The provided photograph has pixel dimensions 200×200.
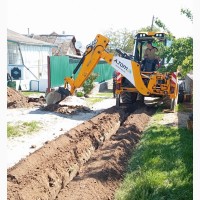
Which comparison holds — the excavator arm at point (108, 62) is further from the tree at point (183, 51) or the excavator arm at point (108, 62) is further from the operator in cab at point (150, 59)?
the tree at point (183, 51)

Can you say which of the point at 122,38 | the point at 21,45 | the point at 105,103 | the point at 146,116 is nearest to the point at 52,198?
the point at 146,116

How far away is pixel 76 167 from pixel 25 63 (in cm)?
1801

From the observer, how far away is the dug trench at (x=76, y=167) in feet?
18.0

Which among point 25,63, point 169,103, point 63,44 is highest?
point 63,44

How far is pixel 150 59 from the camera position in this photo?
13.6 meters

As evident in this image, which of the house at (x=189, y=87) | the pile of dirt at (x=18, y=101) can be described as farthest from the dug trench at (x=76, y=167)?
the house at (x=189, y=87)

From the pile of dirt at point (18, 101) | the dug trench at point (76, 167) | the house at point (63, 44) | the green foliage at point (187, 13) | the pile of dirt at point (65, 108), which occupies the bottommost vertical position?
the dug trench at point (76, 167)

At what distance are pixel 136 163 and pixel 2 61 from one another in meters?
4.13

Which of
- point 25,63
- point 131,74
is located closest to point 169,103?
point 131,74

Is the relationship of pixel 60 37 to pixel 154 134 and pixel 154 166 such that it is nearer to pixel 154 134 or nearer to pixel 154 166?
pixel 154 134

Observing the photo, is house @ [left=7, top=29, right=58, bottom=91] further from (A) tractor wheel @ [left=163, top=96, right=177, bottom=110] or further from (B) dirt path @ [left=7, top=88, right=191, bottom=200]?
(B) dirt path @ [left=7, top=88, right=191, bottom=200]

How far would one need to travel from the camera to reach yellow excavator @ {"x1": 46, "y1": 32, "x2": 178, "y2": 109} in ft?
41.5

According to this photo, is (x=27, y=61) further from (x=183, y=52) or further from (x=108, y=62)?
(x=183, y=52)

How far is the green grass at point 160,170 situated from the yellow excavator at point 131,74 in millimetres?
3744
